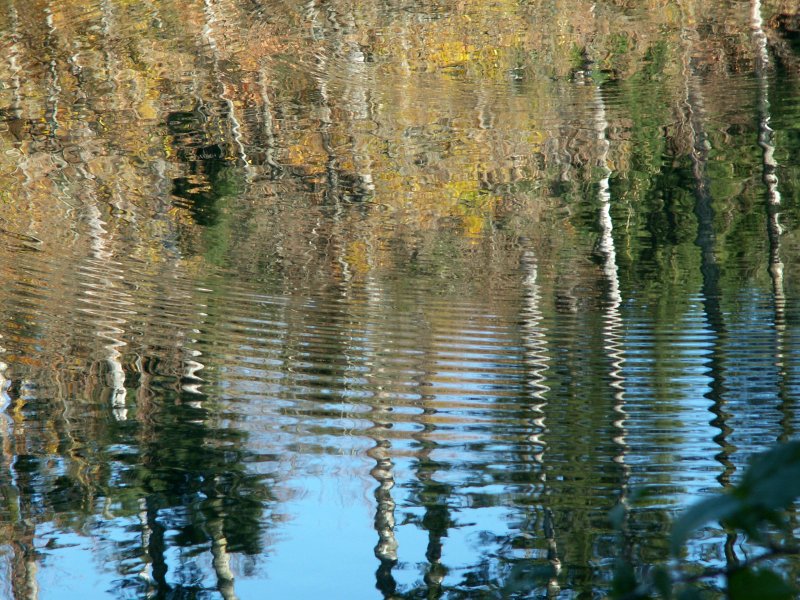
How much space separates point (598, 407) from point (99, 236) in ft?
14.4

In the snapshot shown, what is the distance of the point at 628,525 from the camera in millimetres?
2992

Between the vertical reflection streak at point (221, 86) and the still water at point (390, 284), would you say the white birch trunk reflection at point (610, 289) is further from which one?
the vertical reflection streak at point (221, 86)

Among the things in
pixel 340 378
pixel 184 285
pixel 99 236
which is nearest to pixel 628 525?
pixel 340 378

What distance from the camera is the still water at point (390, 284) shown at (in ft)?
10.0

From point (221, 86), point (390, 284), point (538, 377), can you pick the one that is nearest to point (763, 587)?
point (538, 377)

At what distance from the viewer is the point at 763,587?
663mm

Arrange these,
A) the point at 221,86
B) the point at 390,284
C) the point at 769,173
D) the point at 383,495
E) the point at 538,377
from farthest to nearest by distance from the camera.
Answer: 1. the point at 221,86
2. the point at 769,173
3. the point at 390,284
4. the point at 538,377
5. the point at 383,495

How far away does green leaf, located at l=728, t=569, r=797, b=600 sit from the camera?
66 centimetres

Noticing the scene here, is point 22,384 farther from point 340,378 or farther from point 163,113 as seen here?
point 163,113

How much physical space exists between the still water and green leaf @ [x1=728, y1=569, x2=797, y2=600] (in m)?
0.25

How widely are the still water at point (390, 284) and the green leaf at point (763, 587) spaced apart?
0.84 feet

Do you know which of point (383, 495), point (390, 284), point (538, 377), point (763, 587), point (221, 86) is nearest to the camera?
point (763, 587)

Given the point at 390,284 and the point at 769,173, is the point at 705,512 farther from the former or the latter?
the point at 769,173

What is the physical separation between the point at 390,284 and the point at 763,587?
6016mm
